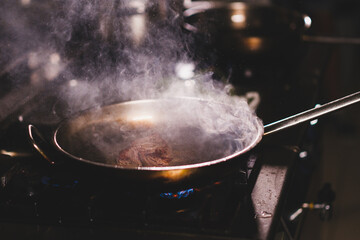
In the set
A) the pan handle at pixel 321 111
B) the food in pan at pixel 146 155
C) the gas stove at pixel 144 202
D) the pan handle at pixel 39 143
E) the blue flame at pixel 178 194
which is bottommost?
the gas stove at pixel 144 202

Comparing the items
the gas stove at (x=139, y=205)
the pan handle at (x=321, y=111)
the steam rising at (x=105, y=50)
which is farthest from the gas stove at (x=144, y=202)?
the steam rising at (x=105, y=50)

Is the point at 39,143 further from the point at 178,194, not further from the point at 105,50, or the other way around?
the point at 105,50

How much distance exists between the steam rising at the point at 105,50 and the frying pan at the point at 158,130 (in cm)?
19

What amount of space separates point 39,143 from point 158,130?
1.22ft

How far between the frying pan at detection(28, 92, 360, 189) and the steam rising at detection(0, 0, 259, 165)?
194 mm

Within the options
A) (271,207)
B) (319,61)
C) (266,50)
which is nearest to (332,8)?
(319,61)

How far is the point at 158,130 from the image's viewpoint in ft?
4.13

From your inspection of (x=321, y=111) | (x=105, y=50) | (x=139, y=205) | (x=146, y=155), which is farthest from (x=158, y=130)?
(x=105, y=50)

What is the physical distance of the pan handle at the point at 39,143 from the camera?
0.96 metres

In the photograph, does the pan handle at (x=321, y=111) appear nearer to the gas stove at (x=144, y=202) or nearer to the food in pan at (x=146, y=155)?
the gas stove at (x=144, y=202)

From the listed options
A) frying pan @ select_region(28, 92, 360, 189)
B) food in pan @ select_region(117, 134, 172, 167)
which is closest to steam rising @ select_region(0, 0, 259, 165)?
frying pan @ select_region(28, 92, 360, 189)

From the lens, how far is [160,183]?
2.77ft

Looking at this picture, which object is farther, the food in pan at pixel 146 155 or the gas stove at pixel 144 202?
the food in pan at pixel 146 155

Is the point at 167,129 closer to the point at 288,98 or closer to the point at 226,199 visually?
the point at 226,199
